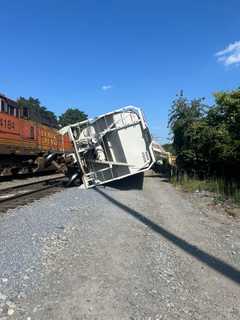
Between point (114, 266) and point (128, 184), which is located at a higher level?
point (128, 184)

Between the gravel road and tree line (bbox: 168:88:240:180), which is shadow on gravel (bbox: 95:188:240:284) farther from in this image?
tree line (bbox: 168:88:240:180)

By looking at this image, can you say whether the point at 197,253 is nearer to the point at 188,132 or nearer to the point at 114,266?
the point at 114,266

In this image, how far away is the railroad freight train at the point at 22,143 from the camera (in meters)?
18.5

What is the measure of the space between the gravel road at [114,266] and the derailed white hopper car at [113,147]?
4885 millimetres

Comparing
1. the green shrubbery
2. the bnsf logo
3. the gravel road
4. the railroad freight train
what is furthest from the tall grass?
the bnsf logo

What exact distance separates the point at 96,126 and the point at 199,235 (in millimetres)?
8084

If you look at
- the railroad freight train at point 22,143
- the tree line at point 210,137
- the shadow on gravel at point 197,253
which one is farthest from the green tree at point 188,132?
the shadow on gravel at point 197,253

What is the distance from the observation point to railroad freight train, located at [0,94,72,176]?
18453 mm

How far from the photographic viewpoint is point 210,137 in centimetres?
2144

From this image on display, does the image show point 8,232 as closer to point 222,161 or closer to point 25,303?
point 25,303

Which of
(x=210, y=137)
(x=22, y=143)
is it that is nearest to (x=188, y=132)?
(x=210, y=137)

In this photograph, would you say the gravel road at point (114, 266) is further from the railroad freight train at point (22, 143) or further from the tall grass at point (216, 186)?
the railroad freight train at point (22, 143)

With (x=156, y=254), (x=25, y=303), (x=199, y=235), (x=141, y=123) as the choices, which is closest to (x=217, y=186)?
(x=141, y=123)

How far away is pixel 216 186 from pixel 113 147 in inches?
254
